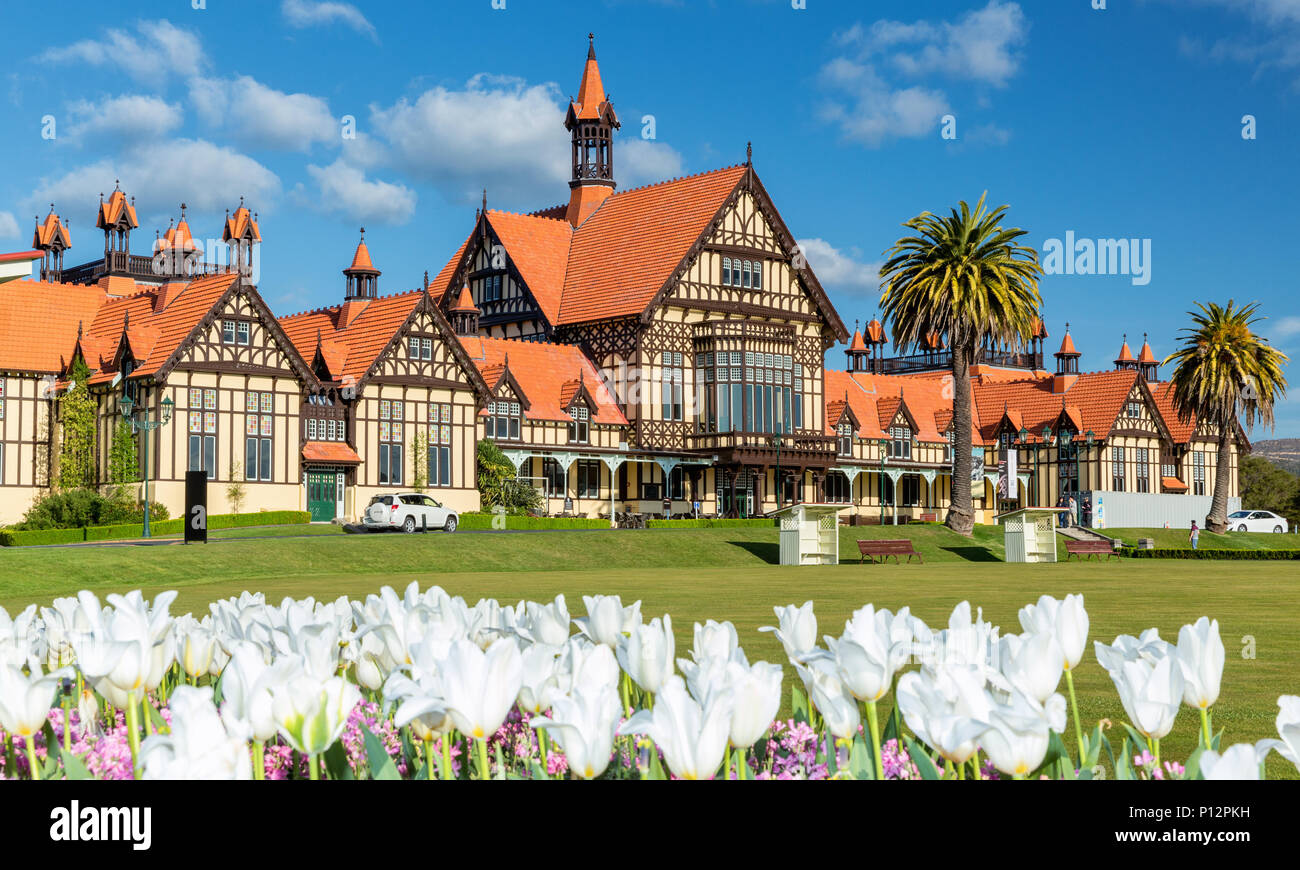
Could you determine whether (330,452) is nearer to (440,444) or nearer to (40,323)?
(440,444)

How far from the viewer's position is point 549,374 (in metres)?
64.4

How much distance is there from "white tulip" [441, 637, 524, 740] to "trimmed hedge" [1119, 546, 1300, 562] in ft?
162

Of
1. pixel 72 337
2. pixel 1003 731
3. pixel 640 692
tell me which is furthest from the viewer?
pixel 72 337

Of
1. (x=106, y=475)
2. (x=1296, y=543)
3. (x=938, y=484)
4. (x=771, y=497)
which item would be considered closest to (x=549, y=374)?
(x=771, y=497)

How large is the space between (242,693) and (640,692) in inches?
102

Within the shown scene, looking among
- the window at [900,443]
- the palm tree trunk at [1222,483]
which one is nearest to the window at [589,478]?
the window at [900,443]

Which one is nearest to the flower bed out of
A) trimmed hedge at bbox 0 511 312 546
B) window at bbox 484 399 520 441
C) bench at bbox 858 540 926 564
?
bench at bbox 858 540 926 564

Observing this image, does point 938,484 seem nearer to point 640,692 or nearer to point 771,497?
point 771,497

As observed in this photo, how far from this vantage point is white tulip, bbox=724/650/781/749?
3.67m

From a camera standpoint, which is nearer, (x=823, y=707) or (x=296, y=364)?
(x=823, y=707)

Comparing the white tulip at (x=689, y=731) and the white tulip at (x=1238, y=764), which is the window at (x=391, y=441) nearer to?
the white tulip at (x=689, y=731)

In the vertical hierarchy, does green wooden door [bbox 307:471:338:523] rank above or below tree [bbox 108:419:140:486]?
below

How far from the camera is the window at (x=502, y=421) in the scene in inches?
2391

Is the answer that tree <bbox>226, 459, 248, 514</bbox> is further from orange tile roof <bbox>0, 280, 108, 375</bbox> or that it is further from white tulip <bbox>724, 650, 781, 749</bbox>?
white tulip <bbox>724, 650, 781, 749</bbox>
